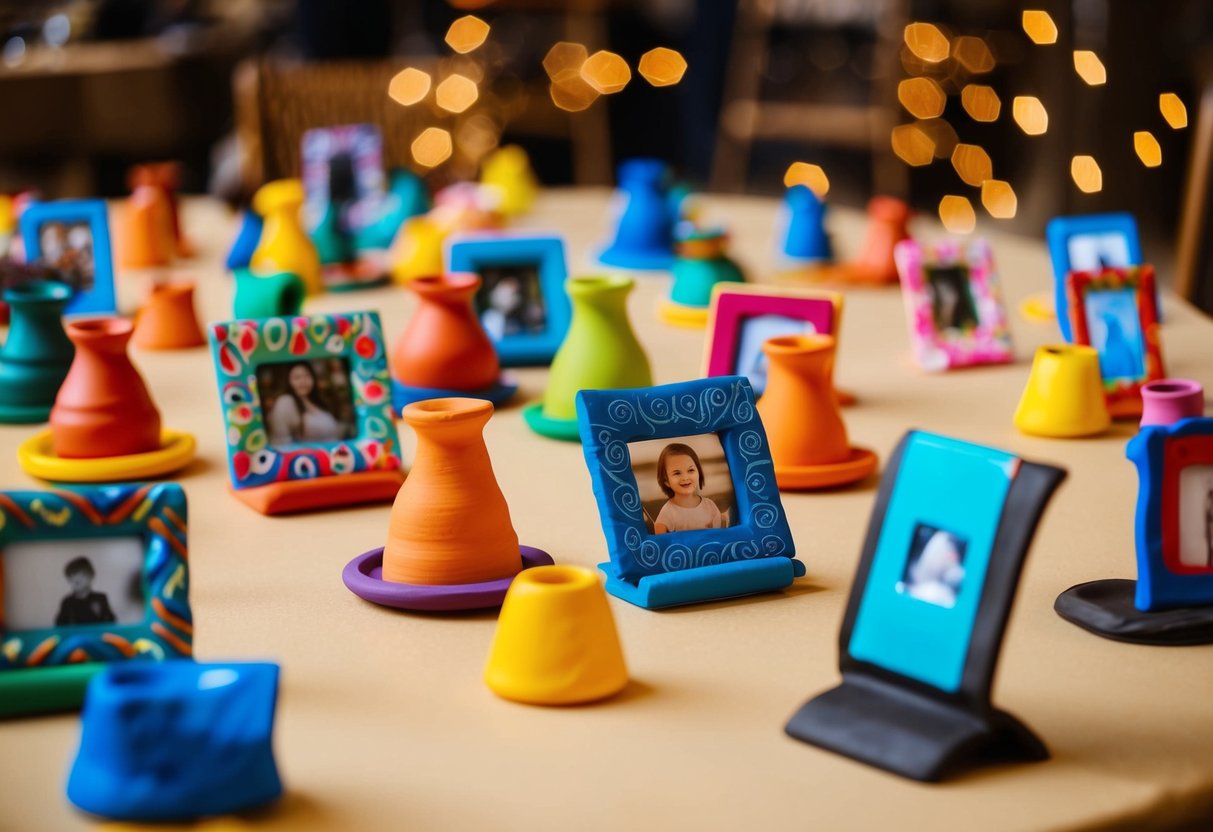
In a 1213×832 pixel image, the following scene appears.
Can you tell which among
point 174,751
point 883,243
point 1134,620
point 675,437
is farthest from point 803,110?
point 174,751

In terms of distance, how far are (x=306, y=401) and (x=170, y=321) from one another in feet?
2.21

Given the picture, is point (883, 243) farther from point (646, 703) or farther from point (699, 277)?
point (646, 703)

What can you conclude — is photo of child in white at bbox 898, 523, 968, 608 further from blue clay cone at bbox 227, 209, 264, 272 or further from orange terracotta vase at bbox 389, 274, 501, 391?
blue clay cone at bbox 227, 209, 264, 272

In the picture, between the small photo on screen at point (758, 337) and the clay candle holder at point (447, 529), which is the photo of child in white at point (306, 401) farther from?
the small photo on screen at point (758, 337)

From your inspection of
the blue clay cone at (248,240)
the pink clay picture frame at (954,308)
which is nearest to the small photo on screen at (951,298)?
the pink clay picture frame at (954,308)

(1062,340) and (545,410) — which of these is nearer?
(545,410)

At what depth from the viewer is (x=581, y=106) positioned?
18.0 feet

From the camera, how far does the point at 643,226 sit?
2486 mm

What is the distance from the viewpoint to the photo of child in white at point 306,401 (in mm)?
1352

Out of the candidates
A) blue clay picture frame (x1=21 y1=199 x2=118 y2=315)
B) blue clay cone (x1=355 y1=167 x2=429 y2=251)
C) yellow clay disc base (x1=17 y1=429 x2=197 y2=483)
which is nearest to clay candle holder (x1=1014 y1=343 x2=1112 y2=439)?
yellow clay disc base (x1=17 y1=429 x2=197 y2=483)

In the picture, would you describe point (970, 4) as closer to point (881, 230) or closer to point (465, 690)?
point (881, 230)

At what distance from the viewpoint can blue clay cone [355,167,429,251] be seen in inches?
103

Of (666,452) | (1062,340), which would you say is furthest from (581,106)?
(666,452)

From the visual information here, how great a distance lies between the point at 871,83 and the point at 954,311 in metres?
3.67
